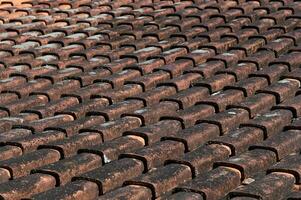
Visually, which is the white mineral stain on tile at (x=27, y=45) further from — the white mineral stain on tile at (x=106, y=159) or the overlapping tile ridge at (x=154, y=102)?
the white mineral stain on tile at (x=106, y=159)

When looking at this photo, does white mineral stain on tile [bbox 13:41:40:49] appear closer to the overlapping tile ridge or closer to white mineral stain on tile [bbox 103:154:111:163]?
the overlapping tile ridge

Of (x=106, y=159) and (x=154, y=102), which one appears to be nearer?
(x=106, y=159)

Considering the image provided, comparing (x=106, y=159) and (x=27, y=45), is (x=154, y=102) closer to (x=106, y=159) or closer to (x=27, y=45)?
(x=106, y=159)

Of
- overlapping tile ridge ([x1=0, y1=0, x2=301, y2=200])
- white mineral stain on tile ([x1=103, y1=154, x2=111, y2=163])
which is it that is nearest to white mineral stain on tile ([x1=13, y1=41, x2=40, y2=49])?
overlapping tile ridge ([x1=0, y1=0, x2=301, y2=200])

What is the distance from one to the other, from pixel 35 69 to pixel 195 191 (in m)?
2.76

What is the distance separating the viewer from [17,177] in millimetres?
3742

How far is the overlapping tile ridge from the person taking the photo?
362 cm

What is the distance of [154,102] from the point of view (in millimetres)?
4914

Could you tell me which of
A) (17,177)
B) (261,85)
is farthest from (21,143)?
(261,85)

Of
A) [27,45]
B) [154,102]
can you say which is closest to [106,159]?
[154,102]

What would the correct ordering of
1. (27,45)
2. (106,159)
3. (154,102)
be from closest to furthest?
1. (106,159)
2. (154,102)
3. (27,45)

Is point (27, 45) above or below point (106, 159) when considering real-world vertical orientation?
above

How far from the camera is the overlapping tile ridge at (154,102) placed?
3.62 meters

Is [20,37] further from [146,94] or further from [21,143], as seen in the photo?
[21,143]
